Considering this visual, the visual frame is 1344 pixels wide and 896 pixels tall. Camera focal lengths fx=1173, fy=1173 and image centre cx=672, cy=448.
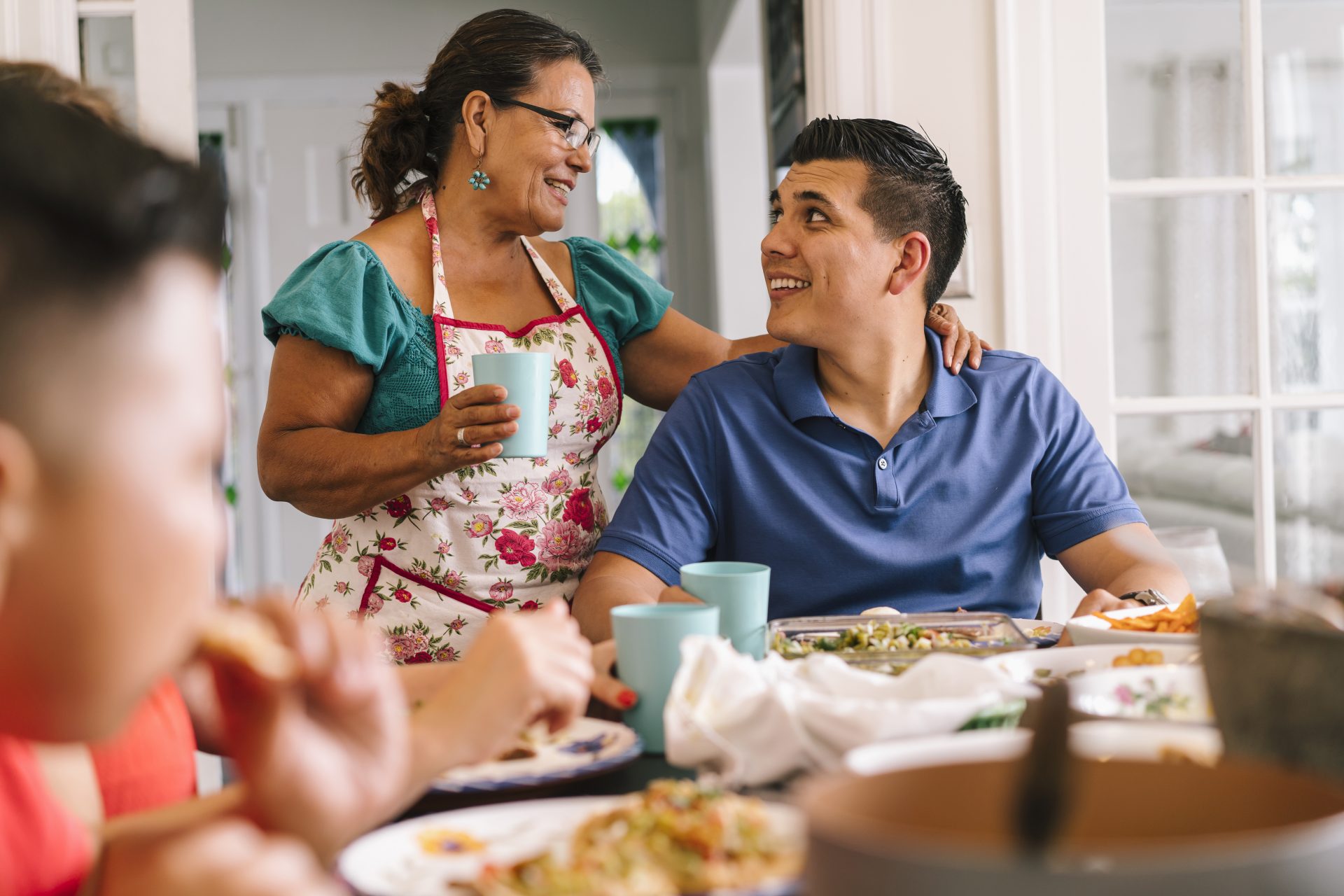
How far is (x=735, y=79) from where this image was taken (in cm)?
481

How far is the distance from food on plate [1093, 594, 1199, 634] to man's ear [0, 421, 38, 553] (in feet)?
3.12

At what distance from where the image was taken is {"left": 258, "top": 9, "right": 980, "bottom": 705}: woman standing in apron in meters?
1.76

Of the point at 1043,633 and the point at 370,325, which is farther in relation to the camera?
the point at 370,325

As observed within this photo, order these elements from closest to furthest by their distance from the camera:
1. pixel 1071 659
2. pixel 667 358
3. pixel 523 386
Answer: pixel 1071 659 → pixel 523 386 → pixel 667 358

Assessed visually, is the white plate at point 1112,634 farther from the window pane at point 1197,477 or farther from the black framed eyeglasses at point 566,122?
the window pane at point 1197,477

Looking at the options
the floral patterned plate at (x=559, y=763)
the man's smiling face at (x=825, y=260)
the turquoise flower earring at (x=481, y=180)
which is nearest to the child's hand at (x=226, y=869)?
the floral patterned plate at (x=559, y=763)

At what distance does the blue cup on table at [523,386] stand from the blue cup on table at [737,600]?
46 centimetres

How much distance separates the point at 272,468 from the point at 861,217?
3.33 ft

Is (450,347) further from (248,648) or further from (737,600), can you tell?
(248,648)

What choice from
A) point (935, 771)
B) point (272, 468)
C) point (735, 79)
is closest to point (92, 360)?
point (935, 771)

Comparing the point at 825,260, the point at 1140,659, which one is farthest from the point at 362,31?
the point at 1140,659

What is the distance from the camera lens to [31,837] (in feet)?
1.98

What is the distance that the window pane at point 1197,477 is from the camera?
8.29 feet

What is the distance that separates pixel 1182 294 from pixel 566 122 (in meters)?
1.38
